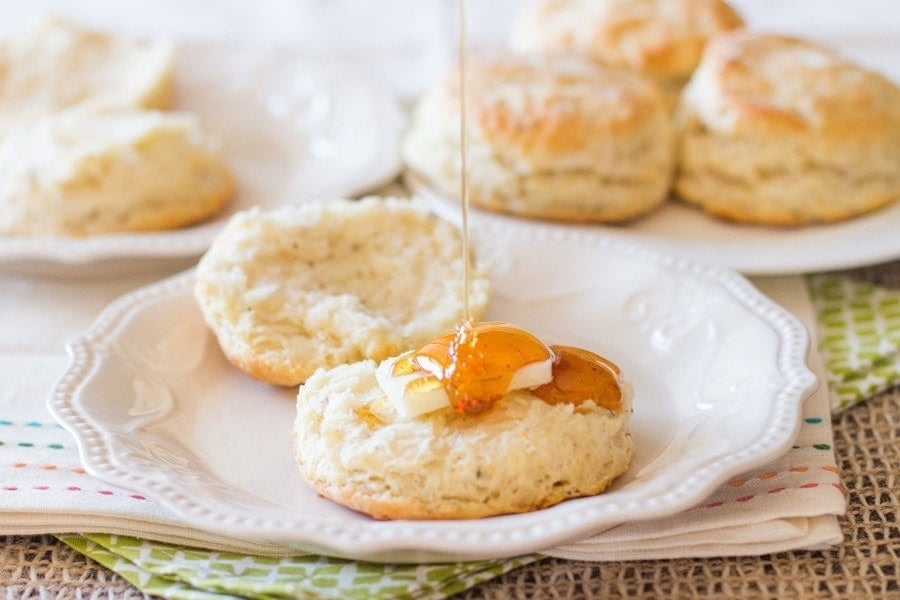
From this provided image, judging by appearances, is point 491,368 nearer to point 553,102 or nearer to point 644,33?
point 553,102

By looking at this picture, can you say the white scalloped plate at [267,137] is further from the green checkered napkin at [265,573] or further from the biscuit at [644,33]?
the green checkered napkin at [265,573]

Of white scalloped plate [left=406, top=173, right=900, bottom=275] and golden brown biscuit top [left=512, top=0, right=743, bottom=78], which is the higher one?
golden brown biscuit top [left=512, top=0, right=743, bottom=78]

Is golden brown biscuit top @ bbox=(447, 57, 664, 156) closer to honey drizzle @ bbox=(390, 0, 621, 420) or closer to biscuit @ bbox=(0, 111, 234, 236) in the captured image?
biscuit @ bbox=(0, 111, 234, 236)

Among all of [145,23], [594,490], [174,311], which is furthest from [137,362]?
[145,23]

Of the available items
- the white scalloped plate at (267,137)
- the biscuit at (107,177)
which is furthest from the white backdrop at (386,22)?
the biscuit at (107,177)

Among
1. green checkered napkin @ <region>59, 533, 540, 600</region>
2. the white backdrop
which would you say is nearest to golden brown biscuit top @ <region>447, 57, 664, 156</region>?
the white backdrop

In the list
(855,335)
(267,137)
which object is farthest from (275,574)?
(267,137)
